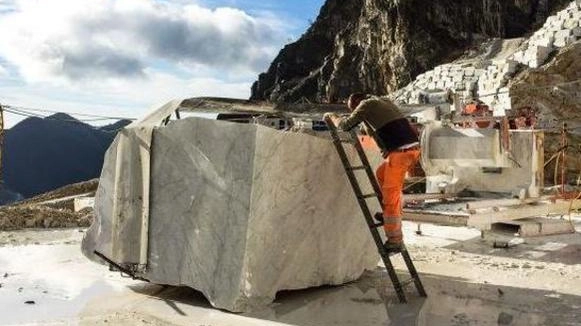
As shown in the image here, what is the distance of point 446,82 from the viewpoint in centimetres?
2994

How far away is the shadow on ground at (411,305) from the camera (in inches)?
186

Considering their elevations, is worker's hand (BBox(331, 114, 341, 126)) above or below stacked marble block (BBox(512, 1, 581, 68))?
below

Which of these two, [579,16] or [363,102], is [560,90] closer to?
[579,16]

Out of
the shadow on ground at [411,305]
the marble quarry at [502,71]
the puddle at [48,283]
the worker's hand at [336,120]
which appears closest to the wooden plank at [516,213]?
the shadow on ground at [411,305]

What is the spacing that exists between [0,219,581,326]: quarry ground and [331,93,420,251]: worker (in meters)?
0.69

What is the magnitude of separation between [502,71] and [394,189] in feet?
75.1

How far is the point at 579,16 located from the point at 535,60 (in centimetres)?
335

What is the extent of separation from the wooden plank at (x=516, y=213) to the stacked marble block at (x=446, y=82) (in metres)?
17.6

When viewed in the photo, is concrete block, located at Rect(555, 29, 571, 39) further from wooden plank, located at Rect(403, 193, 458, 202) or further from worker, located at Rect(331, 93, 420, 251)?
worker, located at Rect(331, 93, 420, 251)

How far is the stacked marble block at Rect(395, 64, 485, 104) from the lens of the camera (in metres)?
28.3

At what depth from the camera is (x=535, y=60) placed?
84.7 feet

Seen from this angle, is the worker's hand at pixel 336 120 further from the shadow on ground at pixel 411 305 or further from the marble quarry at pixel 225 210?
the shadow on ground at pixel 411 305

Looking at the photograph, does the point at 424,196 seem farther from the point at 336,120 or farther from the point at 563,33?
the point at 563,33

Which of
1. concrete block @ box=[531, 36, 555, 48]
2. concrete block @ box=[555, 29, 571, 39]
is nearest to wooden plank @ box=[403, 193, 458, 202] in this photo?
concrete block @ box=[531, 36, 555, 48]
